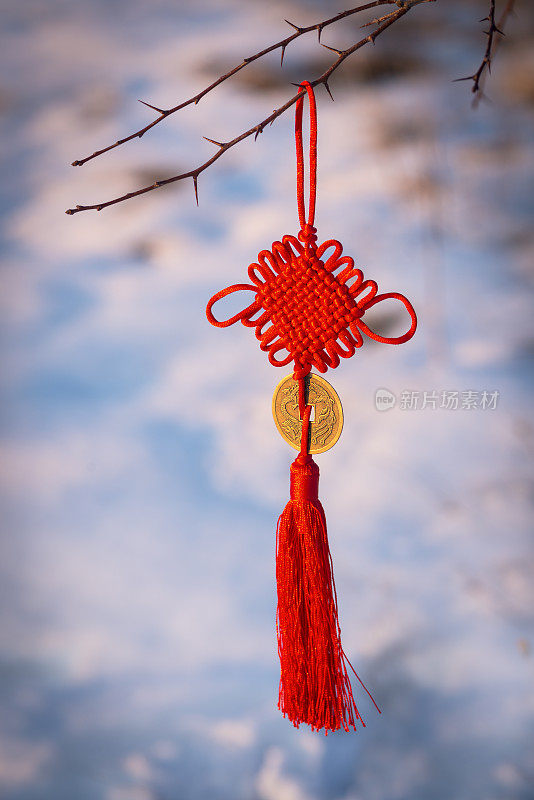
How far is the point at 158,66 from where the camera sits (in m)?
1.04

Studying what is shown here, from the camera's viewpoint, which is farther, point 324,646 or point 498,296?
point 498,296

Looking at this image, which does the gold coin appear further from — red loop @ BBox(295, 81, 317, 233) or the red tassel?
red loop @ BBox(295, 81, 317, 233)

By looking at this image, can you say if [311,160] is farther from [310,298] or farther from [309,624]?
[309,624]

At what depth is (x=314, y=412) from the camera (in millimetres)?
704

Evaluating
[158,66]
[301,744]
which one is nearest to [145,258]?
[158,66]

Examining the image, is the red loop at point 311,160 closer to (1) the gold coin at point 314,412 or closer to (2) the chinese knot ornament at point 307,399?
(2) the chinese knot ornament at point 307,399

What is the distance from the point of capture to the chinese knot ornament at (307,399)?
0.66m

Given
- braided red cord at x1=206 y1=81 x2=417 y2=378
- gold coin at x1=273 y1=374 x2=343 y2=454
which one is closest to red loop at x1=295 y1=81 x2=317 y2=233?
braided red cord at x1=206 y1=81 x2=417 y2=378

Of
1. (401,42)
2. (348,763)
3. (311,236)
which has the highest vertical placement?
(401,42)

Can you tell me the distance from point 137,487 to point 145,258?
31 cm

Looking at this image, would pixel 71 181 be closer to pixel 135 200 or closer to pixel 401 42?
pixel 135 200

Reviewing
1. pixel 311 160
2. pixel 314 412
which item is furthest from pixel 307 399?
pixel 311 160

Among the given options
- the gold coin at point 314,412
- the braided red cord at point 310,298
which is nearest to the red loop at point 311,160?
the braided red cord at point 310,298

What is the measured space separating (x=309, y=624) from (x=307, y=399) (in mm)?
216
